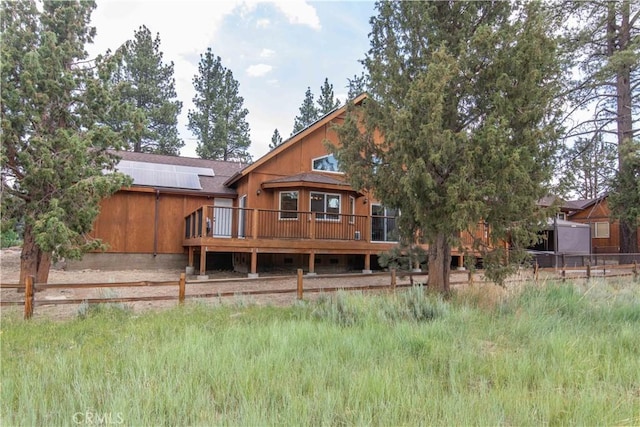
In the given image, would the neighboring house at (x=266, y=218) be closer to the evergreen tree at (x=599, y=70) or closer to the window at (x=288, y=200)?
the window at (x=288, y=200)

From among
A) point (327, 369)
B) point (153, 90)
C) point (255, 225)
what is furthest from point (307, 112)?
point (327, 369)

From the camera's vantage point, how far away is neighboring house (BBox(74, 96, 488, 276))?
13.0 m

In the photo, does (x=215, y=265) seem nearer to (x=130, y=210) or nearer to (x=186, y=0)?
(x=130, y=210)

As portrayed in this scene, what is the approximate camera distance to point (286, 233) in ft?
44.2

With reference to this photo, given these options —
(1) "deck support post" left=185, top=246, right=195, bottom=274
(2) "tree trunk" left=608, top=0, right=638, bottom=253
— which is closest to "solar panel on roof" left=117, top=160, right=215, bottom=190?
(1) "deck support post" left=185, top=246, right=195, bottom=274

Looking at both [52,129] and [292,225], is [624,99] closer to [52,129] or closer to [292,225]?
[292,225]

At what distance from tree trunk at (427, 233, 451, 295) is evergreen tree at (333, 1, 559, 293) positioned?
0.02 m

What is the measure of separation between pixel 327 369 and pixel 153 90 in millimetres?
28530

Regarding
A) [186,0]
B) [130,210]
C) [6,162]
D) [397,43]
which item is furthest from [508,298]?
[130,210]

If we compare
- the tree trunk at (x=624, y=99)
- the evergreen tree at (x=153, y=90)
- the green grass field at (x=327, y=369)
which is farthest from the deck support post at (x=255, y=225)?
the evergreen tree at (x=153, y=90)

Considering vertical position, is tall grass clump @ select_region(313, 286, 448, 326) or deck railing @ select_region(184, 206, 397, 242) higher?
deck railing @ select_region(184, 206, 397, 242)

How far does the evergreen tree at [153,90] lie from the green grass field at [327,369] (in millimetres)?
23721

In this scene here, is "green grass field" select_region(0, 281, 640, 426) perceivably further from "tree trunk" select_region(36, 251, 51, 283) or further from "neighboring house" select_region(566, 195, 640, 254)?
"neighboring house" select_region(566, 195, 640, 254)

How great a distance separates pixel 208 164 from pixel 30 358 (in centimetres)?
1621
